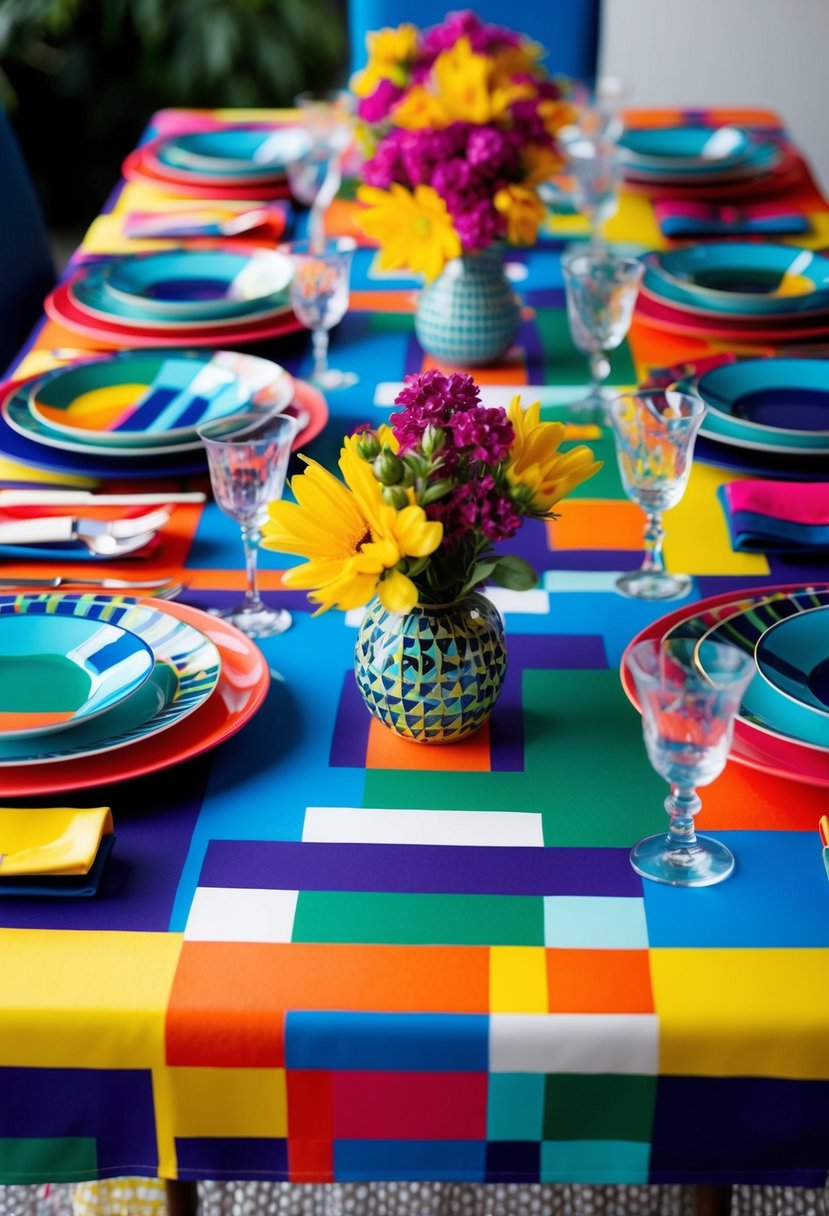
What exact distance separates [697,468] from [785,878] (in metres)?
0.62

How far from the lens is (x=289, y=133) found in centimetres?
244

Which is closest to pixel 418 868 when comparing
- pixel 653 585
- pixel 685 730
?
pixel 685 730

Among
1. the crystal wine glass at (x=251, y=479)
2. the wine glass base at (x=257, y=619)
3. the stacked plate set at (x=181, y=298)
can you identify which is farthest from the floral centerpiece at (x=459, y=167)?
the wine glass base at (x=257, y=619)

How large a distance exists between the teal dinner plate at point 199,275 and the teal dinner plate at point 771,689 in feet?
2.78

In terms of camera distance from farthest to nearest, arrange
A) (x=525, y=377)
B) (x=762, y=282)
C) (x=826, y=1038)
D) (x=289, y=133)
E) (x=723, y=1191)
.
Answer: (x=289, y=133), (x=762, y=282), (x=525, y=377), (x=723, y=1191), (x=826, y=1038)

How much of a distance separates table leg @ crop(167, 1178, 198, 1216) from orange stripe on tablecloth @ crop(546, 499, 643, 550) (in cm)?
65

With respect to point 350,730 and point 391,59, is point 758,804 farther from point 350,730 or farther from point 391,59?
point 391,59

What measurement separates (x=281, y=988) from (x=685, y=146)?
1.91 meters

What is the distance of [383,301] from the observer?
1.87 metres

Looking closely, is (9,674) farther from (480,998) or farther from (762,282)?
(762,282)

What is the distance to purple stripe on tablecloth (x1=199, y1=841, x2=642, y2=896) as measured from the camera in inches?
34.4

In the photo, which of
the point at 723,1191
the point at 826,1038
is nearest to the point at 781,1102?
the point at 826,1038

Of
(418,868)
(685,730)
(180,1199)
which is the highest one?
(685,730)

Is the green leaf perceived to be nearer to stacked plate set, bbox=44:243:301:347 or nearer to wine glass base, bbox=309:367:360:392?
wine glass base, bbox=309:367:360:392
